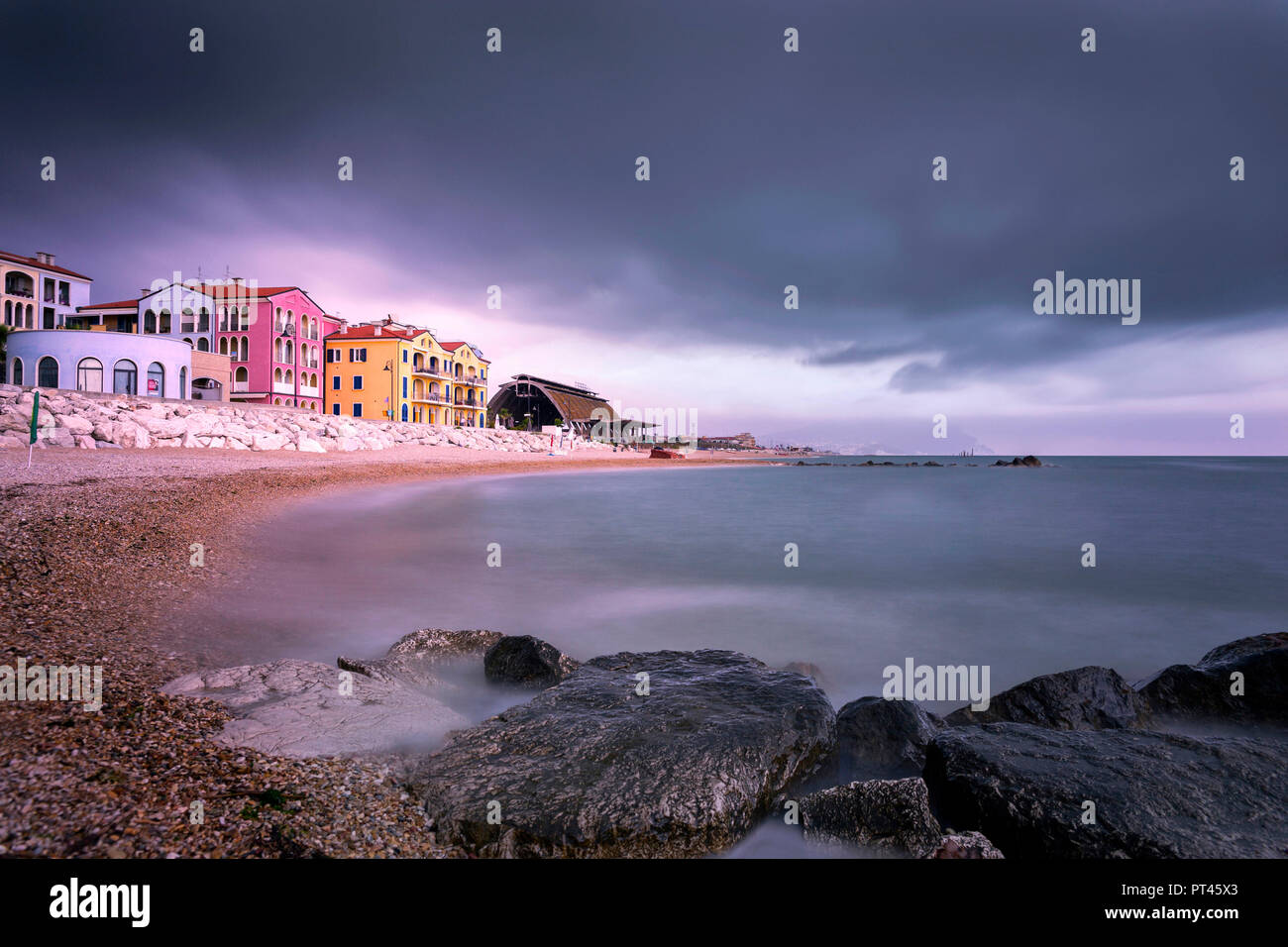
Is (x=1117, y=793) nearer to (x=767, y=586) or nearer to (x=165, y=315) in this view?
(x=767, y=586)

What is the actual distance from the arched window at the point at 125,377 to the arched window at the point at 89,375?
0.63m

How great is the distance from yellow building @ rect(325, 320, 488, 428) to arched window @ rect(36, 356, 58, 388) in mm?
22305

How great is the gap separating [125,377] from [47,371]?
3.72m

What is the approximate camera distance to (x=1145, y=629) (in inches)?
359

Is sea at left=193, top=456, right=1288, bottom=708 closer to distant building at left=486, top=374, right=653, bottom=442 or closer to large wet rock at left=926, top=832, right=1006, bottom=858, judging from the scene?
large wet rock at left=926, top=832, right=1006, bottom=858

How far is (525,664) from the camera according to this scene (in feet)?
17.7

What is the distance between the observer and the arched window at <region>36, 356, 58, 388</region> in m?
32.7

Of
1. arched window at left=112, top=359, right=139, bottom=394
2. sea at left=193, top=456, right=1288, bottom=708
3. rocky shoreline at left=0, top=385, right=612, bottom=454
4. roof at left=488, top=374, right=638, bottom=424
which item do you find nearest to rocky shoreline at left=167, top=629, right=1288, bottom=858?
sea at left=193, top=456, right=1288, bottom=708

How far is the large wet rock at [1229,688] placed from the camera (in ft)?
16.1

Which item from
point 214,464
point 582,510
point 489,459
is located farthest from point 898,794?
point 489,459

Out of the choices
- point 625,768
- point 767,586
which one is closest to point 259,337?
point 767,586
